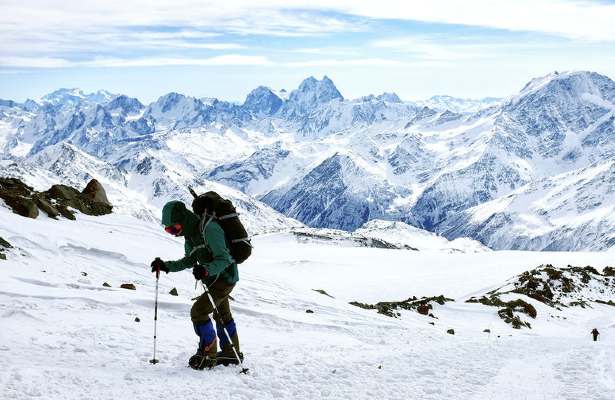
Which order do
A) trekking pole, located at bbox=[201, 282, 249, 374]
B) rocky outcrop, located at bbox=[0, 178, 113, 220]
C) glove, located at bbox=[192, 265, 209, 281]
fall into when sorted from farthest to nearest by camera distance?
1. rocky outcrop, located at bbox=[0, 178, 113, 220]
2. trekking pole, located at bbox=[201, 282, 249, 374]
3. glove, located at bbox=[192, 265, 209, 281]

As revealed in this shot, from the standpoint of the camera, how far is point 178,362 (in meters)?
11.7

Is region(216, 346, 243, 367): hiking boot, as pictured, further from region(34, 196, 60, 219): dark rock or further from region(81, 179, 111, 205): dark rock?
region(81, 179, 111, 205): dark rock

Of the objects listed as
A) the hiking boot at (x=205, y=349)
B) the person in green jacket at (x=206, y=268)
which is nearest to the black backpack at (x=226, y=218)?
the person in green jacket at (x=206, y=268)

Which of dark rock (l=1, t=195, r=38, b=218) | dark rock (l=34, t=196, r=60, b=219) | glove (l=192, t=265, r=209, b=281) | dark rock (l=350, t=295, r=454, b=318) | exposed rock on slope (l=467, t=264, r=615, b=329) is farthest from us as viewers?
exposed rock on slope (l=467, t=264, r=615, b=329)

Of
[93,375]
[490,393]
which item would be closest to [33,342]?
[93,375]

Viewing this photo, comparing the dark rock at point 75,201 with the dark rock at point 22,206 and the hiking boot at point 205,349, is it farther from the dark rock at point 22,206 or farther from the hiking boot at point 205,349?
the hiking boot at point 205,349

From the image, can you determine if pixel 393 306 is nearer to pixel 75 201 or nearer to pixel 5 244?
pixel 5 244

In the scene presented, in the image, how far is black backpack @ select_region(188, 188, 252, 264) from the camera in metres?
10.7

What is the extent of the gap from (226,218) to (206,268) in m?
1.00

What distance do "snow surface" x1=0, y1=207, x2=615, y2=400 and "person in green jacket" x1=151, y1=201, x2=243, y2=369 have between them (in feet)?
1.34

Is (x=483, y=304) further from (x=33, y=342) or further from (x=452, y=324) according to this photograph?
(x=33, y=342)

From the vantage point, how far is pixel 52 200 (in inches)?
1506

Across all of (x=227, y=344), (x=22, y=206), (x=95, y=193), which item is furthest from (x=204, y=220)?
(x=95, y=193)

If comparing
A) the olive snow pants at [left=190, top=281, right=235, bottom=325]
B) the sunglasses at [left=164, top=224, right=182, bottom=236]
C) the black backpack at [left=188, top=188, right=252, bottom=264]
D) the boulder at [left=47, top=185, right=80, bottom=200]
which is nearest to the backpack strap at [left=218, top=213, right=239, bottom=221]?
the black backpack at [left=188, top=188, right=252, bottom=264]
